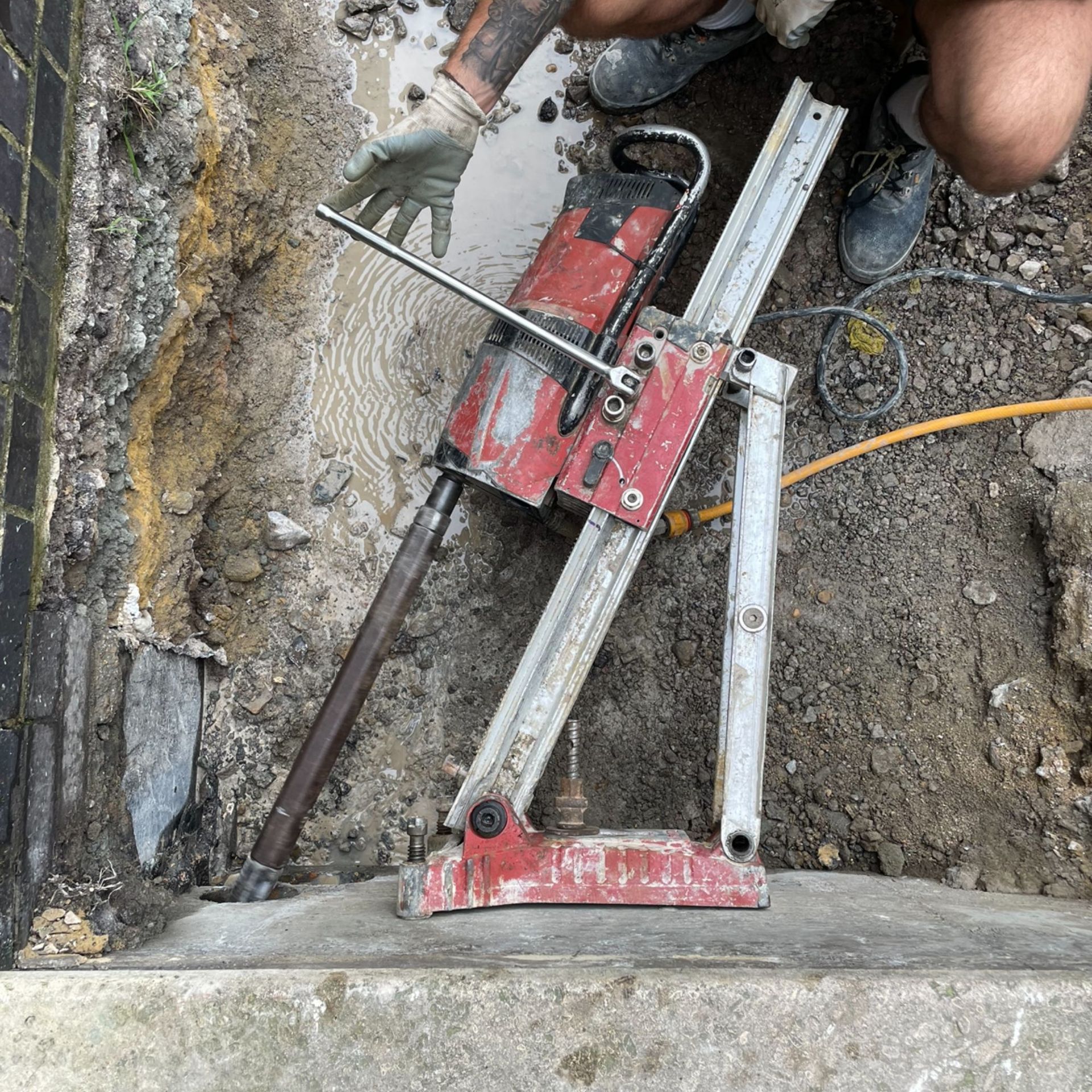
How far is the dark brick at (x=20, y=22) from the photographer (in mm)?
1079

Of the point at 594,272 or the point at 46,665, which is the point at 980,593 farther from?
the point at 46,665

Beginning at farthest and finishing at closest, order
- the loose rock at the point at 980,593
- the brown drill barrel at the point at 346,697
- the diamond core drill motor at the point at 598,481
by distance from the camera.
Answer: the loose rock at the point at 980,593 < the brown drill barrel at the point at 346,697 < the diamond core drill motor at the point at 598,481

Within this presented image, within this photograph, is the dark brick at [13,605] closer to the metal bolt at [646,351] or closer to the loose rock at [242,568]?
the loose rock at [242,568]

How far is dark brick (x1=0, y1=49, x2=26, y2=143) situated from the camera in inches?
42.1

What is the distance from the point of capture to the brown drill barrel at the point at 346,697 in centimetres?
145

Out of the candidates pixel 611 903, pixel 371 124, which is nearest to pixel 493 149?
pixel 371 124

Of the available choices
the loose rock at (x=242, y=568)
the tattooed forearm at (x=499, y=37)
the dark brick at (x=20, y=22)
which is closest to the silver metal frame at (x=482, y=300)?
the tattooed forearm at (x=499, y=37)

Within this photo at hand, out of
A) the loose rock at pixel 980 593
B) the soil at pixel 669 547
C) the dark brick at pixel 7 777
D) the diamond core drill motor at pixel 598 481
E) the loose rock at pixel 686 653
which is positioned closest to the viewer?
the dark brick at pixel 7 777

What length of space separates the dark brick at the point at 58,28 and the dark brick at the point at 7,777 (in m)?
0.95

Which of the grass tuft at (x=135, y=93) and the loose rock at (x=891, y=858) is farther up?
the grass tuft at (x=135, y=93)

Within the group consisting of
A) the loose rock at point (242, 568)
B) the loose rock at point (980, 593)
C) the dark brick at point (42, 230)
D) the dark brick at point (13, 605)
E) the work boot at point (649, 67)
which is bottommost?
the dark brick at point (13, 605)

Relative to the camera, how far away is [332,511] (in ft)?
6.10

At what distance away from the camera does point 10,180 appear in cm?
108

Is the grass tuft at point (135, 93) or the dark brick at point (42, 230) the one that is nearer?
the dark brick at point (42, 230)
